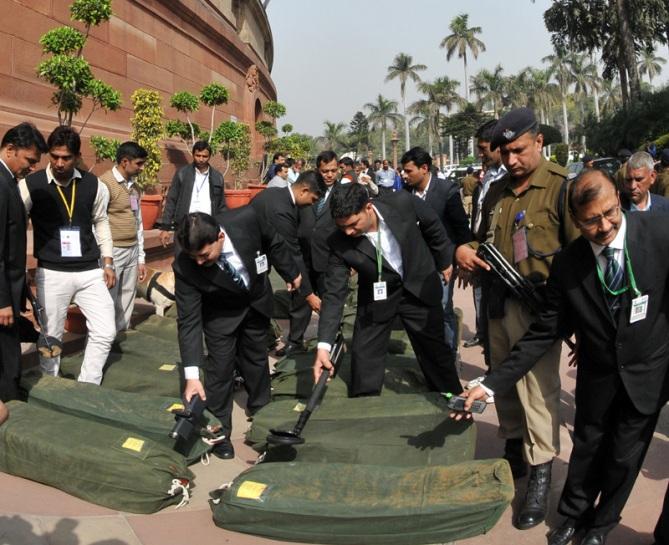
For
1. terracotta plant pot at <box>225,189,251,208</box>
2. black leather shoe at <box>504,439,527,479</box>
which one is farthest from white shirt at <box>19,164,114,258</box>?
terracotta plant pot at <box>225,189,251,208</box>

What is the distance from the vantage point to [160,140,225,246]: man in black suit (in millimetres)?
6809

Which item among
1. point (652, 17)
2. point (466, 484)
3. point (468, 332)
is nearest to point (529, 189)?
point (466, 484)

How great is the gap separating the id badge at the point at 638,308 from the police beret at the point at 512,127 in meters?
1.04

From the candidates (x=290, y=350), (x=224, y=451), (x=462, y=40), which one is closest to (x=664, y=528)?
(x=224, y=451)

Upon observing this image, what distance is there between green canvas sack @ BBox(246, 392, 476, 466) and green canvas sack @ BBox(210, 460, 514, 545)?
37 centimetres

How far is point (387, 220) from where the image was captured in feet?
13.2

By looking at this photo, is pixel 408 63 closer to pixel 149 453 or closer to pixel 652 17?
pixel 652 17

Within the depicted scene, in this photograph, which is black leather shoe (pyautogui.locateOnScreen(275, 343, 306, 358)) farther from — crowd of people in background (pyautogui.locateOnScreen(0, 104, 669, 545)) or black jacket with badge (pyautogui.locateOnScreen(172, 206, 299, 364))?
black jacket with badge (pyautogui.locateOnScreen(172, 206, 299, 364))

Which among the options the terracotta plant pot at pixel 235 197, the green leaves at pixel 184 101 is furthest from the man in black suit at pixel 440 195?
the green leaves at pixel 184 101

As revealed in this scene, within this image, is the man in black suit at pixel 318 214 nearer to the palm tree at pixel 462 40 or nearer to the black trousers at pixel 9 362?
the black trousers at pixel 9 362

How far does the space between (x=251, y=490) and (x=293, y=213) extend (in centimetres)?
322

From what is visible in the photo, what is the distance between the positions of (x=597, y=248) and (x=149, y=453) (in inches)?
95.0

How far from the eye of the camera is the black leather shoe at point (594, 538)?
298cm

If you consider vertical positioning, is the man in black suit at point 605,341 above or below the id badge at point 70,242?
below
